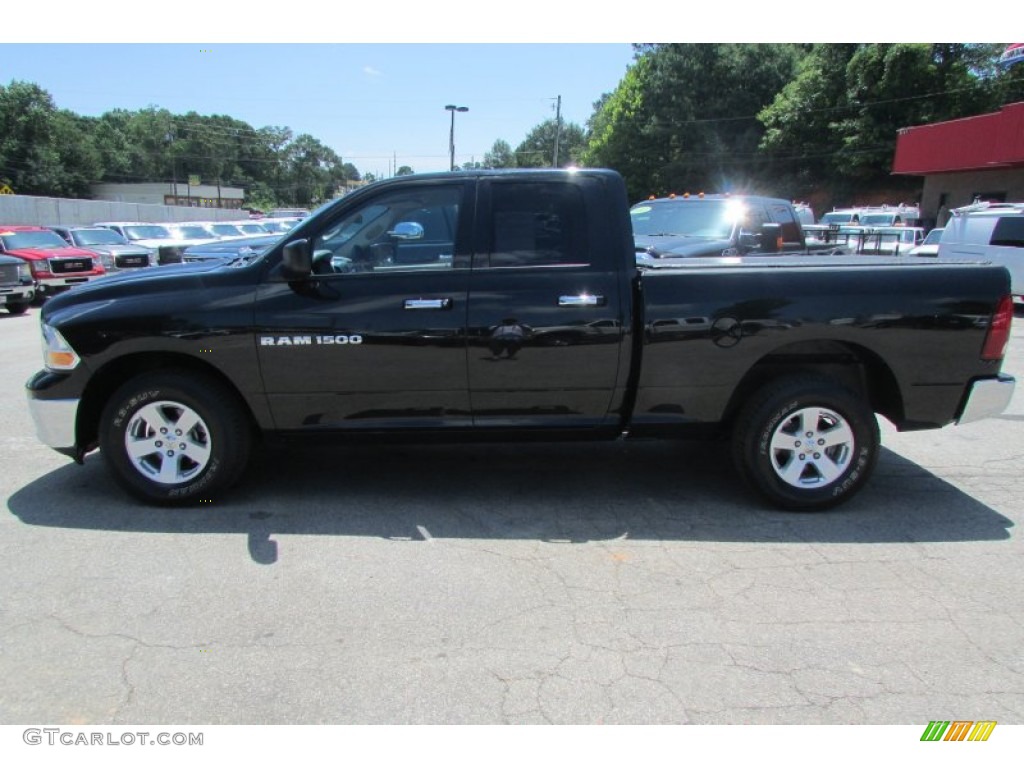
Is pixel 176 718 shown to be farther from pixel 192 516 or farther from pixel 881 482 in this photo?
pixel 881 482

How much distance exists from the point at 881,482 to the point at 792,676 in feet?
8.40

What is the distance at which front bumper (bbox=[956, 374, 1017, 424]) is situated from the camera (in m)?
4.38

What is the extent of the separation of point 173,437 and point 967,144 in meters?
30.7

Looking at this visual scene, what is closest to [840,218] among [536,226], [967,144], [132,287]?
[967,144]

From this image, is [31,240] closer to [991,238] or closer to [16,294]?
[16,294]

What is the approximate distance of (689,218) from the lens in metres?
9.53

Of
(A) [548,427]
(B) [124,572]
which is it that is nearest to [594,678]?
(A) [548,427]

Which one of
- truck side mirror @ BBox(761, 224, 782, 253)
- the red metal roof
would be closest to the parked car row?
truck side mirror @ BBox(761, 224, 782, 253)

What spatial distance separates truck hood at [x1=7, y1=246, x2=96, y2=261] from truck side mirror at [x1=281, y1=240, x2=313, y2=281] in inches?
572

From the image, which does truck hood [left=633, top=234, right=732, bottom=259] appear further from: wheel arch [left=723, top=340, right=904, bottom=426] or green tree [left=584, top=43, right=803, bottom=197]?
green tree [left=584, top=43, right=803, bottom=197]

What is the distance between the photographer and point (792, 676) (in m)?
2.88

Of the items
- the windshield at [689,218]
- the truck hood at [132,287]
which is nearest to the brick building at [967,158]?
the windshield at [689,218]

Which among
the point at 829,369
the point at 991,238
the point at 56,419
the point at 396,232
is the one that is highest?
the point at 396,232

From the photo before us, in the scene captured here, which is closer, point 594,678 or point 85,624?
point 594,678
